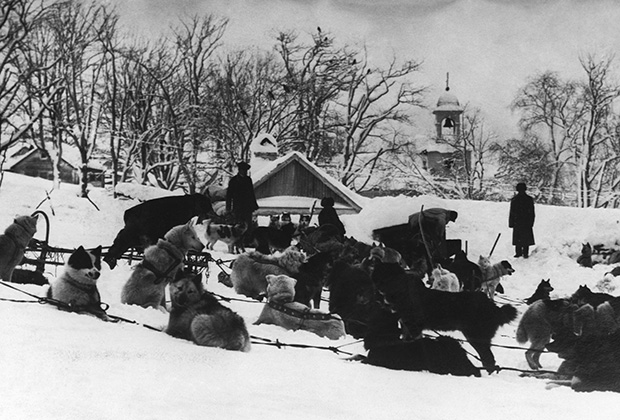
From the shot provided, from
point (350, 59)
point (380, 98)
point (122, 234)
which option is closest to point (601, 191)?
point (380, 98)

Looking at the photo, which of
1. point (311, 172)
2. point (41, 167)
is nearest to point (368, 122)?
point (311, 172)

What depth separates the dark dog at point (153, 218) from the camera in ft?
16.6

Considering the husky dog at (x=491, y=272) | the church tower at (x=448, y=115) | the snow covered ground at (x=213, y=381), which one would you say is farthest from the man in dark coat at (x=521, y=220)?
the snow covered ground at (x=213, y=381)

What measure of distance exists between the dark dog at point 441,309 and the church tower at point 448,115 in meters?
1.33

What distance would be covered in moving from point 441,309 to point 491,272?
2.27 meters

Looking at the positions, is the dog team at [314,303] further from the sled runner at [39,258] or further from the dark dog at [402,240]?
the dark dog at [402,240]

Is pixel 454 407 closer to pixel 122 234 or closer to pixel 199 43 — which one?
pixel 122 234

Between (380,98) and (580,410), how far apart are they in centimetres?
264

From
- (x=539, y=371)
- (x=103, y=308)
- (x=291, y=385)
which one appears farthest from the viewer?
(x=103, y=308)

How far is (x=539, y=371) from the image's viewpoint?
3984 millimetres

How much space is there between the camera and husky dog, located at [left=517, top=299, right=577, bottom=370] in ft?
14.3

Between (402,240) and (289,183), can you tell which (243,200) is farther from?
(402,240)

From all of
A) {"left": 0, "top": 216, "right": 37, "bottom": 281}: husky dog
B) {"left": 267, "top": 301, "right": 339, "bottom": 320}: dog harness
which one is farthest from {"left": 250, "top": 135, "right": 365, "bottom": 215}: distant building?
{"left": 0, "top": 216, "right": 37, "bottom": 281}: husky dog

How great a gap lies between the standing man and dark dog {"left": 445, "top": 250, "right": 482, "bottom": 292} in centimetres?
187
